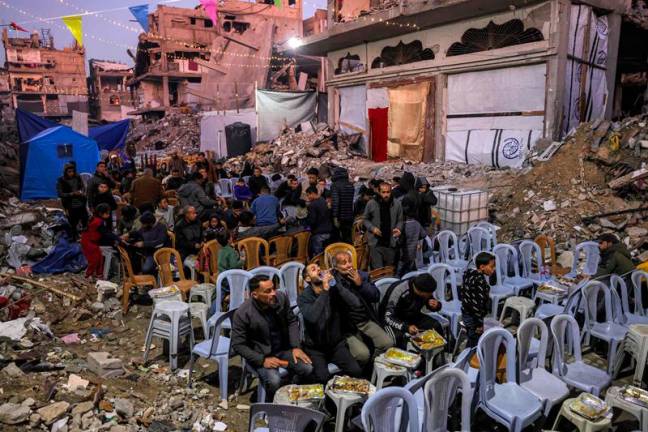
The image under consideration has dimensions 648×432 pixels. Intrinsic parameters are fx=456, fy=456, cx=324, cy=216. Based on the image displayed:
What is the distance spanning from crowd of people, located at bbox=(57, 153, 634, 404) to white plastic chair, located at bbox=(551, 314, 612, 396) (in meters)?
0.69

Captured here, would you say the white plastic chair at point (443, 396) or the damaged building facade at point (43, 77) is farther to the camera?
the damaged building facade at point (43, 77)

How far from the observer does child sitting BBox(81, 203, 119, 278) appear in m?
7.20

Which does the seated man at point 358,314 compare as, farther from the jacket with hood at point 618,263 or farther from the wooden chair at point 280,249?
the jacket with hood at point 618,263

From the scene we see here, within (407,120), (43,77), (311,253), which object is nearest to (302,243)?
(311,253)

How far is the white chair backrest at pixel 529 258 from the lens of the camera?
22.3 ft

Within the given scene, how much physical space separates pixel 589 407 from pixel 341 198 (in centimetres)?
499

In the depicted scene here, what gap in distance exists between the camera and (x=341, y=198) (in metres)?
7.89

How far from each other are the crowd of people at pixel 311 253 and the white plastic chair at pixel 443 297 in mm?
508

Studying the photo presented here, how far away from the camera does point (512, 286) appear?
6.33m

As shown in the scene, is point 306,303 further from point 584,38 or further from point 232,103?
point 232,103

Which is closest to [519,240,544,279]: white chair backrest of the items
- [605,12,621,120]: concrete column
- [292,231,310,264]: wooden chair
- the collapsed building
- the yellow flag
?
[292,231,310,264]: wooden chair

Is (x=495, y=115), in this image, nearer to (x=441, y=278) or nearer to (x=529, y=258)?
(x=529, y=258)

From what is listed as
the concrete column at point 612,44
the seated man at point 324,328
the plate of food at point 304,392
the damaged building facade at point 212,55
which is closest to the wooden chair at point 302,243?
the seated man at point 324,328

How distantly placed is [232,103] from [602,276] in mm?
27928
